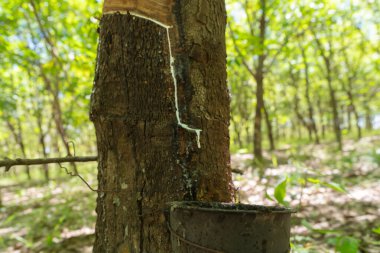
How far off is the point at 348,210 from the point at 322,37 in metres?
8.68

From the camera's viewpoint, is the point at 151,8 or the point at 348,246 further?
the point at 348,246

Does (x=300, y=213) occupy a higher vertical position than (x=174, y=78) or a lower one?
lower

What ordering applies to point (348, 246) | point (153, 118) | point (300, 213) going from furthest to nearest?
point (300, 213), point (348, 246), point (153, 118)

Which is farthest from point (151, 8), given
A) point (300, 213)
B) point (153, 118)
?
point (300, 213)

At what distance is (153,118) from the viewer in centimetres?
119

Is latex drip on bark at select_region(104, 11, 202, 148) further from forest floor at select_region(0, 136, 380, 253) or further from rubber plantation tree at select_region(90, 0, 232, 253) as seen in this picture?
forest floor at select_region(0, 136, 380, 253)

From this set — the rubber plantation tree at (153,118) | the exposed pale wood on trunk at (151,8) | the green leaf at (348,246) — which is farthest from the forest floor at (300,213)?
the exposed pale wood on trunk at (151,8)

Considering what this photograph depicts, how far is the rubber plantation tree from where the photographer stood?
1171 millimetres

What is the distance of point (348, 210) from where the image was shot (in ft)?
13.4

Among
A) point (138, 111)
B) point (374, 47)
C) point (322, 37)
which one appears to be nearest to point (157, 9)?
point (138, 111)

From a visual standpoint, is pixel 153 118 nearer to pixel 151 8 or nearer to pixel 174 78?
pixel 174 78

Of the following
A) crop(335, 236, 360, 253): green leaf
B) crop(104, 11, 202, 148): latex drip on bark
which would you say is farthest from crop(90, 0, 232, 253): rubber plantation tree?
crop(335, 236, 360, 253): green leaf

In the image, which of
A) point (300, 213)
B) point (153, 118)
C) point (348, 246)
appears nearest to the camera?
point (153, 118)

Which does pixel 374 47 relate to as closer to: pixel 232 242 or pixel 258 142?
pixel 258 142
